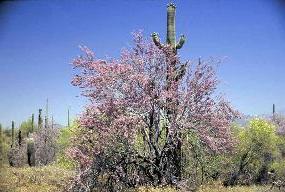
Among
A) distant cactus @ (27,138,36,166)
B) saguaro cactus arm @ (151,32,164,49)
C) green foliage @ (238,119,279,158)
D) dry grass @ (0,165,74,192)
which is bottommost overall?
dry grass @ (0,165,74,192)

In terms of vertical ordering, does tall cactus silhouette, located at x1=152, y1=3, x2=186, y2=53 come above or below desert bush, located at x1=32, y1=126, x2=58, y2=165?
above

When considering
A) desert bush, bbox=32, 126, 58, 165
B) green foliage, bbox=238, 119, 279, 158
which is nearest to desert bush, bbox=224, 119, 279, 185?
green foliage, bbox=238, 119, 279, 158

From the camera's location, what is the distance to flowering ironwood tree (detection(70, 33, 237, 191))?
12391mm

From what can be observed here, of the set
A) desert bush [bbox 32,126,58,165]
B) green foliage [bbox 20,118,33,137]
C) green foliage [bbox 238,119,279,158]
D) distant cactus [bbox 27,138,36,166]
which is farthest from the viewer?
green foliage [bbox 20,118,33,137]

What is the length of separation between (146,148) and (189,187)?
63.6 inches

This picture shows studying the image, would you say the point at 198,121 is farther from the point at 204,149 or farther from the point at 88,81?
the point at 88,81

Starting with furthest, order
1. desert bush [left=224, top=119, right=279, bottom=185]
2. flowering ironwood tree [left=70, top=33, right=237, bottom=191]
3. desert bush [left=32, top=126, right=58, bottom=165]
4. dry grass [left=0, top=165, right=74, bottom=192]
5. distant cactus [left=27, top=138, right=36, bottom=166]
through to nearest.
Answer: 1. desert bush [left=32, top=126, right=58, bottom=165]
2. distant cactus [left=27, top=138, right=36, bottom=166]
3. desert bush [left=224, top=119, right=279, bottom=185]
4. dry grass [left=0, top=165, right=74, bottom=192]
5. flowering ironwood tree [left=70, top=33, right=237, bottom=191]

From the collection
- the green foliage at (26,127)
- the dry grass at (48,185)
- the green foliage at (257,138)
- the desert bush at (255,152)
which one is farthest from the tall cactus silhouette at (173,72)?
the green foliage at (26,127)

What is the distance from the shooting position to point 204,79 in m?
13.6

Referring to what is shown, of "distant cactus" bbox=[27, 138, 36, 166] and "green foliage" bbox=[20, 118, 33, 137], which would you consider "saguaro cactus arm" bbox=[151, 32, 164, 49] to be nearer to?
"distant cactus" bbox=[27, 138, 36, 166]

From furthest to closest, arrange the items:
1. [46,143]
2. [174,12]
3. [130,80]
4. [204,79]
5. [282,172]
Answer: [46,143]
[282,172]
[174,12]
[204,79]
[130,80]

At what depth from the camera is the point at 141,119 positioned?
1248 cm

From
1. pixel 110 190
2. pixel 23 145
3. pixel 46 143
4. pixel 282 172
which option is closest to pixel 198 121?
pixel 110 190

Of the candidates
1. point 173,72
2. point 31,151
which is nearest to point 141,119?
point 173,72
